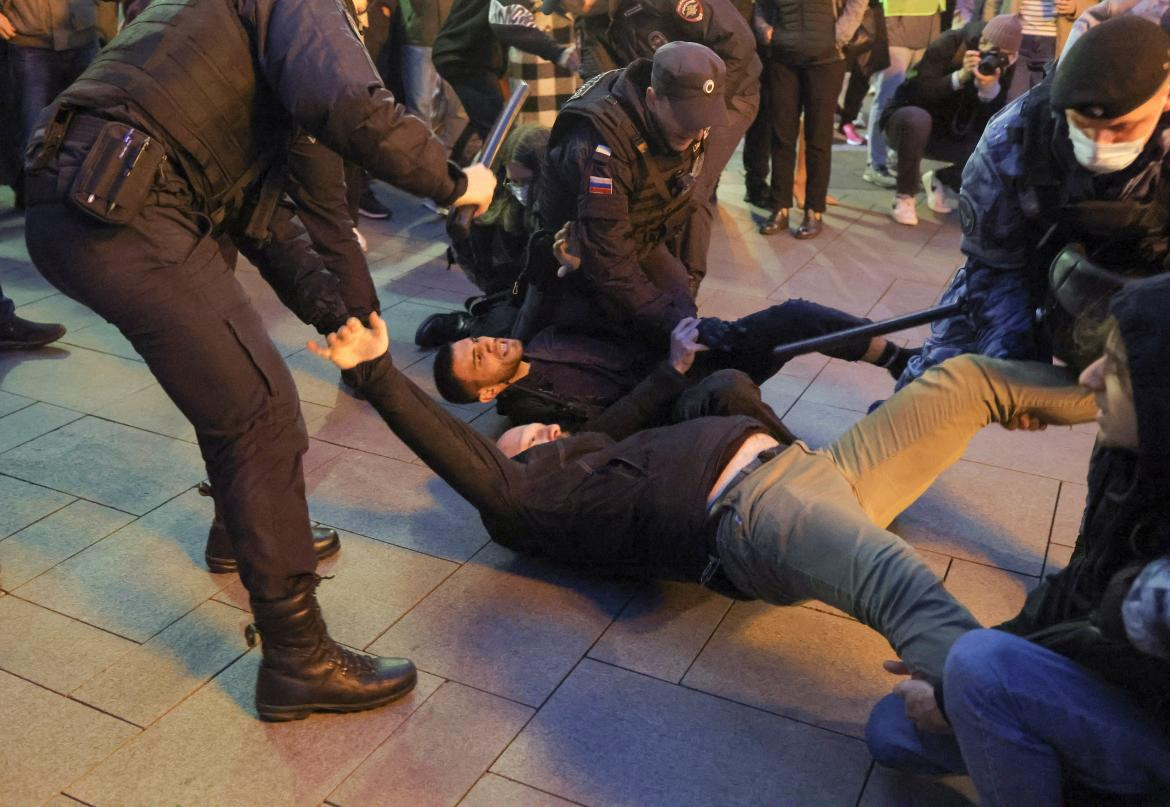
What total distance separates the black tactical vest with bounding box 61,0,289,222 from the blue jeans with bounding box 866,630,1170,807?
5.30 ft

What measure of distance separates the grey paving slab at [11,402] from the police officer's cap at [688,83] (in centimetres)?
234

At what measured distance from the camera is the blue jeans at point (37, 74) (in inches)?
205

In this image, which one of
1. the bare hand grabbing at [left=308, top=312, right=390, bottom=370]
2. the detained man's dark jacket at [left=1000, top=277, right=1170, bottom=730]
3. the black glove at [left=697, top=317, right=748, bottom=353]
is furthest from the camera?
the black glove at [left=697, top=317, right=748, bottom=353]

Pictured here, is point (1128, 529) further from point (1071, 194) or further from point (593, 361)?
point (593, 361)

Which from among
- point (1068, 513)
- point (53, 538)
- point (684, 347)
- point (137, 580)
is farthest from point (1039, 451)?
point (53, 538)

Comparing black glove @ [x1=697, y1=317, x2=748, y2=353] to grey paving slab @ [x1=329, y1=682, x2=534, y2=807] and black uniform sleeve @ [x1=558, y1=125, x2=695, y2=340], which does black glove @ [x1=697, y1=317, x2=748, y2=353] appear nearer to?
black uniform sleeve @ [x1=558, y1=125, x2=695, y2=340]

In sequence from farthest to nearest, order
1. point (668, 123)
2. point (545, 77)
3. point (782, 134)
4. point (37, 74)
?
point (782, 134) < point (545, 77) < point (37, 74) < point (668, 123)

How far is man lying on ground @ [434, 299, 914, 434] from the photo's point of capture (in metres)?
3.33

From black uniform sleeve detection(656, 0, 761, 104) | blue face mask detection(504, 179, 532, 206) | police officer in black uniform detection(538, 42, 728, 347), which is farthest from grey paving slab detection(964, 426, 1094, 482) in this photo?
black uniform sleeve detection(656, 0, 761, 104)

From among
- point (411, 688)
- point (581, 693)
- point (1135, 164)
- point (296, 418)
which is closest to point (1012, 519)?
point (1135, 164)

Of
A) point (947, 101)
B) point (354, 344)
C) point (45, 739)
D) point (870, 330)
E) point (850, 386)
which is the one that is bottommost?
point (850, 386)

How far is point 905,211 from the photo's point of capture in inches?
240

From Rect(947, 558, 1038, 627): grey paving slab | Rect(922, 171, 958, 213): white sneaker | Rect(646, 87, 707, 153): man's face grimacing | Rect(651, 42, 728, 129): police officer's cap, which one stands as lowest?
Rect(922, 171, 958, 213): white sneaker

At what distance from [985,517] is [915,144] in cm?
337
